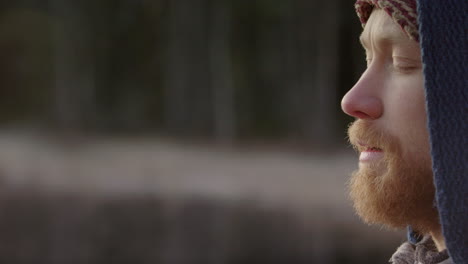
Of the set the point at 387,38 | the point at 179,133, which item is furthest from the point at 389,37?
the point at 179,133

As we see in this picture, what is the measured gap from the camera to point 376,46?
139 centimetres

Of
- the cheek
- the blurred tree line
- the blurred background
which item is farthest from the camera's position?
the blurred tree line

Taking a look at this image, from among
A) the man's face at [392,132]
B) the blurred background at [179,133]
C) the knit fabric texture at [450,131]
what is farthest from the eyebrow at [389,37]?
the blurred background at [179,133]

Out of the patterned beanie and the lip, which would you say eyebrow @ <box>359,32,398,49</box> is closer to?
the patterned beanie

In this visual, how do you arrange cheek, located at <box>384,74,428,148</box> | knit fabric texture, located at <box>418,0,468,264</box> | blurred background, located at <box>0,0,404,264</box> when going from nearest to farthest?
1. knit fabric texture, located at <box>418,0,468,264</box>
2. cheek, located at <box>384,74,428,148</box>
3. blurred background, located at <box>0,0,404,264</box>

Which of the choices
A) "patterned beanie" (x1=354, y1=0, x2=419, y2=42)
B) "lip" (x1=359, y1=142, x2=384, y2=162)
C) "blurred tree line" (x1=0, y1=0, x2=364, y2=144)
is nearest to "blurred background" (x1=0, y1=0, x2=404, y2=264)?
"blurred tree line" (x1=0, y1=0, x2=364, y2=144)

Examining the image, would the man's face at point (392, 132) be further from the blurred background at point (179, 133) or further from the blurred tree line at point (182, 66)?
the blurred tree line at point (182, 66)

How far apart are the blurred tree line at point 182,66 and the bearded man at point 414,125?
15.2m

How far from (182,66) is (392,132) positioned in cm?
1829

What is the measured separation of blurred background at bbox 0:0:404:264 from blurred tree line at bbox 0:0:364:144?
0.05 metres

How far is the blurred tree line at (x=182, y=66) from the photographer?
17672 mm

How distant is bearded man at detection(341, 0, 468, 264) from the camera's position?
3.93 feet

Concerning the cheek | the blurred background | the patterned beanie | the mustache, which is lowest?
the blurred background

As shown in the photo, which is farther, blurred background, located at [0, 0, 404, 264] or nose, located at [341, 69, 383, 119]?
blurred background, located at [0, 0, 404, 264]
